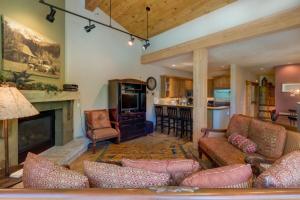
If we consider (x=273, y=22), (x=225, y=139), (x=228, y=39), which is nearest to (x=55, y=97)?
(x=225, y=139)

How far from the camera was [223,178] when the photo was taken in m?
1.19

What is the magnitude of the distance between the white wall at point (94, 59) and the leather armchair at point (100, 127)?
37 centimetres

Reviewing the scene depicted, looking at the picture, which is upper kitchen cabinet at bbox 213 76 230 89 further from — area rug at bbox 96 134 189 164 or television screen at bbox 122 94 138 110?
television screen at bbox 122 94 138 110

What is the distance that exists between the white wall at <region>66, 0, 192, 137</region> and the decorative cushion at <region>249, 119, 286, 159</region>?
13.1 feet

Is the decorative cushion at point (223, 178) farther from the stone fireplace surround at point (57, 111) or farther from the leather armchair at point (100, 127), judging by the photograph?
the leather armchair at point (100, 127)

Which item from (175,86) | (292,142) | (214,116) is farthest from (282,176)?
(175,86)

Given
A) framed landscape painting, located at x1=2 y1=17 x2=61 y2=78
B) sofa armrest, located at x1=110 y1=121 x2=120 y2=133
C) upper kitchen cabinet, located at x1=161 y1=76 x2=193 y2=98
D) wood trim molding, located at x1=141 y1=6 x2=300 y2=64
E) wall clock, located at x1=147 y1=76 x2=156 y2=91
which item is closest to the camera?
framed landscape painting, located at x1=2 y1=17 x2=61 y2=78

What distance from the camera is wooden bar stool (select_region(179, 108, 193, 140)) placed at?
5625 millimetres

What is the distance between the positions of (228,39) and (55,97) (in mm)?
3573

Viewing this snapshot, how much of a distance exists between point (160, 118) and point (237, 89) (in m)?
2.89

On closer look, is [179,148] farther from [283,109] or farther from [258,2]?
[283,109]

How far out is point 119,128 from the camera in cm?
525

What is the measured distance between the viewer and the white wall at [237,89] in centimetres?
676

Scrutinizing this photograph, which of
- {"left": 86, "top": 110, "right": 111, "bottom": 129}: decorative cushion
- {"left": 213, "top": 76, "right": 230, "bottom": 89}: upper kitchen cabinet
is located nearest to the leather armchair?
{"left": 86, "top": 110, "right": 111, "bottom": 129}: decorative cushion
